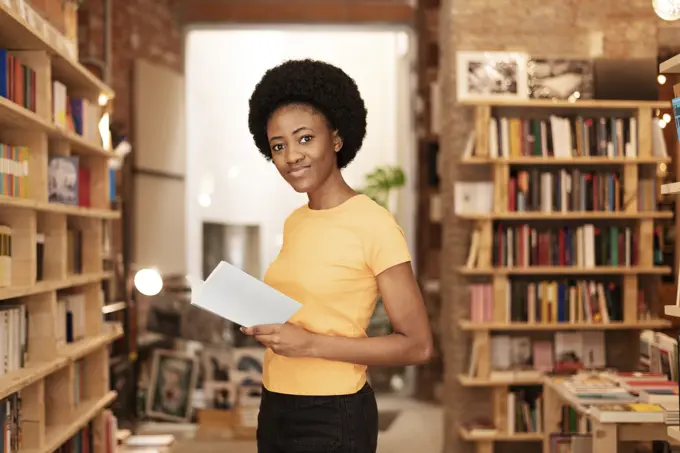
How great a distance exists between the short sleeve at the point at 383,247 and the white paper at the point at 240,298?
187 millimetres

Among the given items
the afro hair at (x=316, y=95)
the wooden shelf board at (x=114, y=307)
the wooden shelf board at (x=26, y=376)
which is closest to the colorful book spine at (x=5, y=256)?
the wooden shelf board at (x=26, y=376)

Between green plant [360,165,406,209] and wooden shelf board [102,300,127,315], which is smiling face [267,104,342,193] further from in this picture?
green plant [360,165,406,209]

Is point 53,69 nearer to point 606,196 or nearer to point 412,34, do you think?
point 606,196

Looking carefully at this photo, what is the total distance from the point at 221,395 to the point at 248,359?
1.06 feet

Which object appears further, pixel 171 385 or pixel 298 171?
pixel 171 385

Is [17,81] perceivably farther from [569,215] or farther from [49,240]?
[569,215]

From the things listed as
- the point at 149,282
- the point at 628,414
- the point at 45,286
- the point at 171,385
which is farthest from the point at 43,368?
the point at 171,385

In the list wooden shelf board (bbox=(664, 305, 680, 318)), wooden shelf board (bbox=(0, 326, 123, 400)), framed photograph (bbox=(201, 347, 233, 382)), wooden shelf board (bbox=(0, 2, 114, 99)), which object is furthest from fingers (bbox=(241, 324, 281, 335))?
framed photograph (bbox=(201, 347, 233, 382))

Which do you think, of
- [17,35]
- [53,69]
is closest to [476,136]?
[53,69]

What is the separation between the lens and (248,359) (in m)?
6.02

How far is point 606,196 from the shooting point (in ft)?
15.9

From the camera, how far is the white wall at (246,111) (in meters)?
7.36

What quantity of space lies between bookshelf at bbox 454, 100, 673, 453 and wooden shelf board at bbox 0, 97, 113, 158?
2.16 metres

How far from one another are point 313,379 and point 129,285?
452cm
